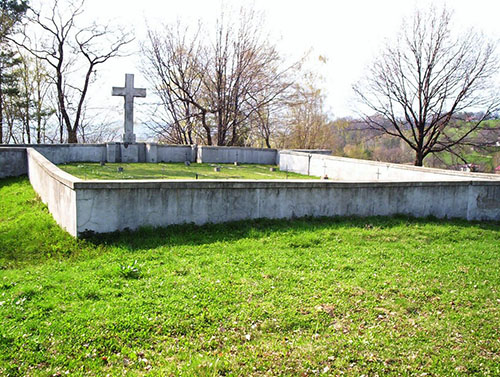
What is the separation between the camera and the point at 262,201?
7504 mm

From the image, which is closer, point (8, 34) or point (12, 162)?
point (12, 162)

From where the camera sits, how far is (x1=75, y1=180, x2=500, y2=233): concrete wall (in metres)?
6.33

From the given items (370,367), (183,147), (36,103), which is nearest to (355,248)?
(370,367)

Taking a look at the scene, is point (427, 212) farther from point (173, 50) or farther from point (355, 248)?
point (173, 50)

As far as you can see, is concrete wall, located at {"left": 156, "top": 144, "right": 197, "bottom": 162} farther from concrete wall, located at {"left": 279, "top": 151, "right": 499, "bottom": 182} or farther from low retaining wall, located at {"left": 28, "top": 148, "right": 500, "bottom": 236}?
low retaining wall, located at {"left": 28, "top": 148, "right": 500, "bottom": 236}

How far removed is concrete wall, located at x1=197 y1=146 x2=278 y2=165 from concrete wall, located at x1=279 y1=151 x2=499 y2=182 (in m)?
1.35

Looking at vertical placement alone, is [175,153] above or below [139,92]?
below

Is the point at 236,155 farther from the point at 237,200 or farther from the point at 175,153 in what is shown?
the point at 237,200

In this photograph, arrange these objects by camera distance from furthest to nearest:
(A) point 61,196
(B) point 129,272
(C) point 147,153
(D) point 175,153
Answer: (D) point 175,153 → (C) point 147,153 → (A) point 61,196 → (B) point 129,272

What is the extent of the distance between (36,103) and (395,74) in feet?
77.4

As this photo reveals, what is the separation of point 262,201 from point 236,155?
1285cm

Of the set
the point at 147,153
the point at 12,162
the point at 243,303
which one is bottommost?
the point at 243,303

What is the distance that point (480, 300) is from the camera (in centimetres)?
457

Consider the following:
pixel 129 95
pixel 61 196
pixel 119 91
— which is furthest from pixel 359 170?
pixel 119 91
